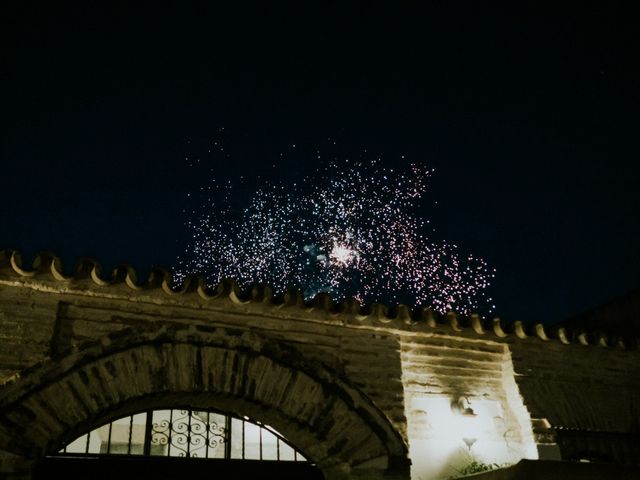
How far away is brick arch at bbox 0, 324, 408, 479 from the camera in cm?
460

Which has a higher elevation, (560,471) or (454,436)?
(454,436)

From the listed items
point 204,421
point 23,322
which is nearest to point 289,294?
point 204,421

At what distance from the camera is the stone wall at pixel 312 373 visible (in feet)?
15.8

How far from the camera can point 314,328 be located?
5.90 m

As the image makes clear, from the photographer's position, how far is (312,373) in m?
5.57

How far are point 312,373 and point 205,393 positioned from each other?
1035mm

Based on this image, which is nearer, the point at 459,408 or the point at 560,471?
the point at 560,471

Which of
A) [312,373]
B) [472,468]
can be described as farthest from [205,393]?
[472,468]

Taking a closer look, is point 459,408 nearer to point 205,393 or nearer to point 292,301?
point 292,301

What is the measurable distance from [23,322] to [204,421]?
199 centimetres

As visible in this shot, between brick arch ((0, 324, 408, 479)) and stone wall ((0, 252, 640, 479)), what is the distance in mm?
11

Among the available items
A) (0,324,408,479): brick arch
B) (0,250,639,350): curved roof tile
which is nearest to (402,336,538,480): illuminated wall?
(0,250,639,350): curved roof tile

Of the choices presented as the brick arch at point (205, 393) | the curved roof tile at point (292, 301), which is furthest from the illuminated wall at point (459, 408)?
the brick arch at point (205, 393)

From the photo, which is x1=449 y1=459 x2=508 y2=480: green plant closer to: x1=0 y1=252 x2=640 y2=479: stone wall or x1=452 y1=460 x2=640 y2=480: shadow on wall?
x1=0 y1=252 x2=640 y2=479: stone wall
